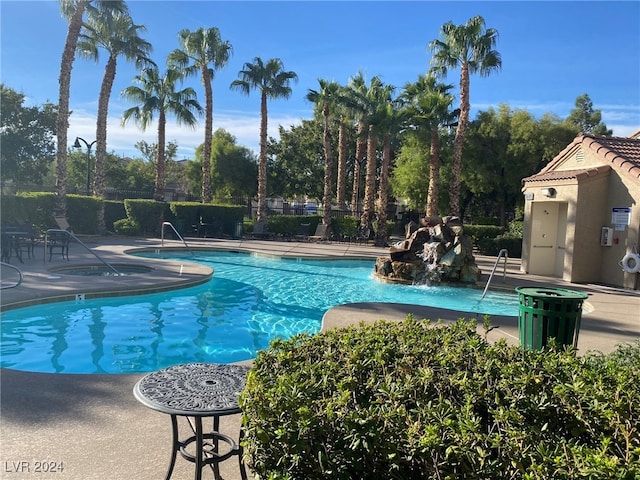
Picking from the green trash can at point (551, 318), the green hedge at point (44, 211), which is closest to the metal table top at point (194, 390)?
the green trash can at point (551, 318)

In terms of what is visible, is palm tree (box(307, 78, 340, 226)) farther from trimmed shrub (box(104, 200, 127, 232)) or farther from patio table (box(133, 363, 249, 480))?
patio table (box(133, 363, 249, 480))

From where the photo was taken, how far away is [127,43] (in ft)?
76.3

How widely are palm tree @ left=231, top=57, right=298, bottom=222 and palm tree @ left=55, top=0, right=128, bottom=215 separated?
812 centimetres

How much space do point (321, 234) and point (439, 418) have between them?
23.2 meters

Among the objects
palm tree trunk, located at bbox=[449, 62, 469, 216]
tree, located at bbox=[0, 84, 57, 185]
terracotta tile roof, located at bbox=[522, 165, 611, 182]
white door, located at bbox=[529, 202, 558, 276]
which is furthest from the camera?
tree, located at bbox=[0, 84, 57, 185]

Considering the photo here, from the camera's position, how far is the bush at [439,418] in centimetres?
189

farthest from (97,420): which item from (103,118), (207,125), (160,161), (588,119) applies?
(588,119)

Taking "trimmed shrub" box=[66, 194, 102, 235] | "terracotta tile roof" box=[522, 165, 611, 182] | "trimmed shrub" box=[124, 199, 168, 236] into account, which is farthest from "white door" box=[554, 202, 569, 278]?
"trimmed shrub" box=[66, 194, 102, 235]

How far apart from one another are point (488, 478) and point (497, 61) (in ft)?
75.7

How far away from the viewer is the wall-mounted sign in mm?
12164

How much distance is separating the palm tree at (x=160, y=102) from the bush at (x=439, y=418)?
2688 cm

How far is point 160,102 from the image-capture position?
2802 centimetres

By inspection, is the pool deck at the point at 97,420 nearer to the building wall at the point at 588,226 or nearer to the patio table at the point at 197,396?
the patio table at the point at 197,396

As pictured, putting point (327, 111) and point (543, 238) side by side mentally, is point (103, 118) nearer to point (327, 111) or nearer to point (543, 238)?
point (327, 111)
